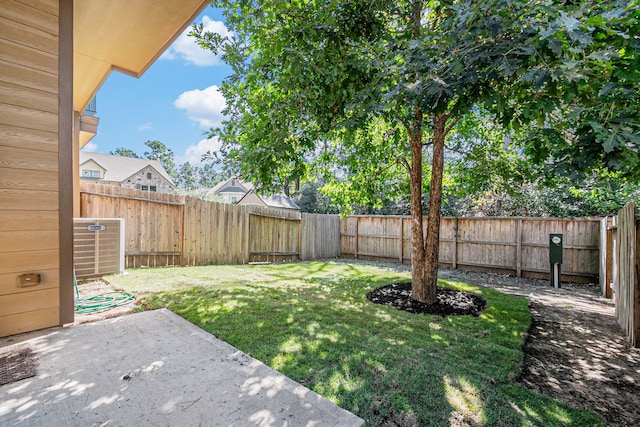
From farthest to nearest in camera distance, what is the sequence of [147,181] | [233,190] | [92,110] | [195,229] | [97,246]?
[233,190] < [147,181] < [92,110] < [195,229] < [97,246]

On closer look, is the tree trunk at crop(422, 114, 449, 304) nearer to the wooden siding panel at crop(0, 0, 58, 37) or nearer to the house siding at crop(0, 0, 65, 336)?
the house siding at crop(0, 0, 65, 336)

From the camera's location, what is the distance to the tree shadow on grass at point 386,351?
1864mm

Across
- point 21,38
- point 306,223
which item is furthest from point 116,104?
point 21,38

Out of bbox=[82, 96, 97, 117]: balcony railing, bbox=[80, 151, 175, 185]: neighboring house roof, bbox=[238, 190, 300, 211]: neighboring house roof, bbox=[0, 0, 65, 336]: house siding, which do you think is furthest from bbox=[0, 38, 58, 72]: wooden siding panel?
bbox=[80, 151, 175, 185]: neighboring house roof

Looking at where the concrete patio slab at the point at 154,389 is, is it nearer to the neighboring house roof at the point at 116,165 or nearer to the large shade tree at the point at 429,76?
the large shade tree at the point at 429,76

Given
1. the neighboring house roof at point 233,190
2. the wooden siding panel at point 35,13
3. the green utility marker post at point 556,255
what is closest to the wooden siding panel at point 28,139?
the wooden siding panel at point 35,13

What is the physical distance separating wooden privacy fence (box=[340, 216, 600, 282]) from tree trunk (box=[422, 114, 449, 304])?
4.84 meters

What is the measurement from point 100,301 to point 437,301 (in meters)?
4.67

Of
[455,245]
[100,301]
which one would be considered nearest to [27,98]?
[100,301]

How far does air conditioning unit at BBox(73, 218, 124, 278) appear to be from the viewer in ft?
15.3

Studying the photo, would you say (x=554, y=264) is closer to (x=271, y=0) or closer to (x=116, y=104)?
(x=271, y=0)

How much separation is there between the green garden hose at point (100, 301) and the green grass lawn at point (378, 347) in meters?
0.19

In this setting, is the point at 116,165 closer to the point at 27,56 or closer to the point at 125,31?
the point at 125,31

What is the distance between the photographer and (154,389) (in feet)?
6.20
